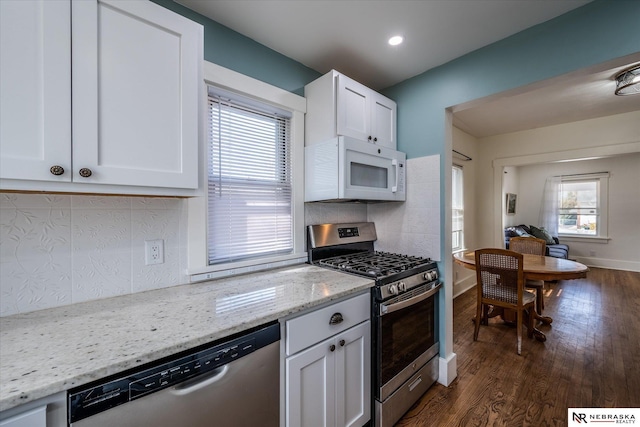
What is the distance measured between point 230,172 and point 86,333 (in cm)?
105

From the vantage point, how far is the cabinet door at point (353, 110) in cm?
180

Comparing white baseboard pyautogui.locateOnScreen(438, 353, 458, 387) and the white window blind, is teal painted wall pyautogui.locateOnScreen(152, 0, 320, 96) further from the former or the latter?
white baseboard pyautogui.locateOnScreen(438, 353, 458, 387)

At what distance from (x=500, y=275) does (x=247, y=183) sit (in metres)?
2.53

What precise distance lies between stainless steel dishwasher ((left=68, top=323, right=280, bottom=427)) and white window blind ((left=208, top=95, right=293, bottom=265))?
0.74 m

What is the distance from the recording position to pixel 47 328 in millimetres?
935

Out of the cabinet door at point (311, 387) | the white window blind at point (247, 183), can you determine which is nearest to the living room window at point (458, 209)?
the white window blind at point (247, 183)

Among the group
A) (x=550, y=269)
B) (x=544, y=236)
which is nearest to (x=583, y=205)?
(x=544, y=236)

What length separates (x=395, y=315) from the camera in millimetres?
1612

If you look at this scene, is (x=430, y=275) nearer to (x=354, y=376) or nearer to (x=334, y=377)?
(x=354, y=376)

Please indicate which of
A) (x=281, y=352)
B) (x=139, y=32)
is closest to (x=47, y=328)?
(x=281, y=352)

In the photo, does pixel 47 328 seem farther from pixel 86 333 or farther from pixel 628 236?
pixel 628 236

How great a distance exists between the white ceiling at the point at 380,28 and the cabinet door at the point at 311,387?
182cm

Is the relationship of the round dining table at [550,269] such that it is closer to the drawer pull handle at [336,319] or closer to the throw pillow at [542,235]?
the drawer pull handle at [336,319]

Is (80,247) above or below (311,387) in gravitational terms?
above
